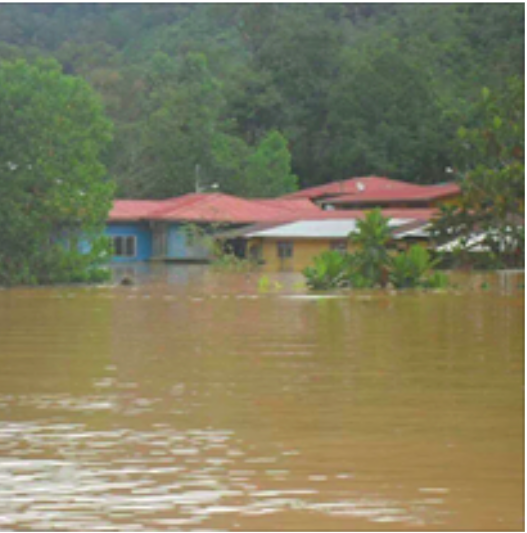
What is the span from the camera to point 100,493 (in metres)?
11.7

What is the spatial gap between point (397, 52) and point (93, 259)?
56.1 meters

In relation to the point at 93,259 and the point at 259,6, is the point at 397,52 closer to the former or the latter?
the point at 259,6

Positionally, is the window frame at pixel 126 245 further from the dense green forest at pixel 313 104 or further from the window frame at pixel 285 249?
the window frame at pixel 285 249

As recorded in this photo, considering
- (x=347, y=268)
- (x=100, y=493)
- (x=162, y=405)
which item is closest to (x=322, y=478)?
(x=100, y=493)

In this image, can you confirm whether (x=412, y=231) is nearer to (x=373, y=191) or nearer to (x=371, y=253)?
(x=373, y=191)

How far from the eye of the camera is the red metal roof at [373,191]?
310 ft

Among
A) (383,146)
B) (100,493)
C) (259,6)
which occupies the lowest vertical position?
(100,493)

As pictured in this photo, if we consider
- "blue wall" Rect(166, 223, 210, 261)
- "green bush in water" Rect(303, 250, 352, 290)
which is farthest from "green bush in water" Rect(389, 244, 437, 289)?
"blue wall" Rect(166, 223, 210, 261)

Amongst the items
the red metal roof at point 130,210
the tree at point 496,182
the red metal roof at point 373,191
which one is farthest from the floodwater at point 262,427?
the red metal roof at point 130,210

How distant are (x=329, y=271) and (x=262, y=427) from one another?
120 feet

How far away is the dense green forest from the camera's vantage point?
4222 inches

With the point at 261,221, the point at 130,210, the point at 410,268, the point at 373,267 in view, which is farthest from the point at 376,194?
the point at 410,268

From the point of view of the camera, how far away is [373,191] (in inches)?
3905

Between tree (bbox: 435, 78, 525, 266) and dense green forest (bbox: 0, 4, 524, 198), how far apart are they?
24818 millimetres
